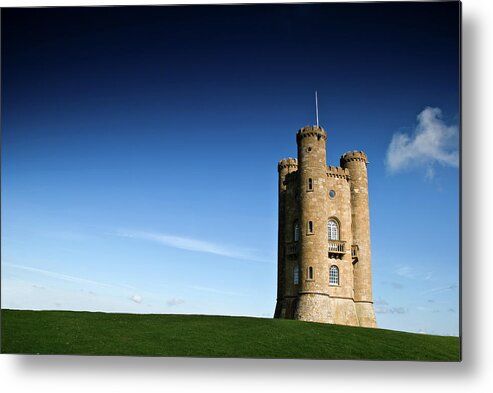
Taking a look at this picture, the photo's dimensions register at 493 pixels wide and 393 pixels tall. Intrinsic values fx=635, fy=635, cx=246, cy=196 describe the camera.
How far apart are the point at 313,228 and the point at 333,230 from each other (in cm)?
172

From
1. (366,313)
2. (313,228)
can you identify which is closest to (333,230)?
(313,228)

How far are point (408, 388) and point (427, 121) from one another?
21.9ft

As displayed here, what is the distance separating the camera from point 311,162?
25469mm

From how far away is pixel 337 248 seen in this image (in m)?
25.8

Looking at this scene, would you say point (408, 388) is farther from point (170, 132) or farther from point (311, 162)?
point (311, 162)

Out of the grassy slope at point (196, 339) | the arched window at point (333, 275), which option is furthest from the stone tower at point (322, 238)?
the grassy slope at point (196, 339)

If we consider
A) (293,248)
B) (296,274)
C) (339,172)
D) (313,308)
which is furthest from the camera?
(339,172)

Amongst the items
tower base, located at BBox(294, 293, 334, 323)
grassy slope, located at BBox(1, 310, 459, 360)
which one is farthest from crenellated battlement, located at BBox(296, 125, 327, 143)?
grassy slope, located at BBox(1, 310, 459, 360)

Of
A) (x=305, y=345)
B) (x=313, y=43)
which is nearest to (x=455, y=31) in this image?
(x=313, y=43)

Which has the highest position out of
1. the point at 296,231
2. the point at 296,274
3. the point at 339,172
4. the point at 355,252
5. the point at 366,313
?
the point at 339,172

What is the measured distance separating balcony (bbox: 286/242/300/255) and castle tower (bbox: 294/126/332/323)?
0.25 m

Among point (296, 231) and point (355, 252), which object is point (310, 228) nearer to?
point (296, 231)

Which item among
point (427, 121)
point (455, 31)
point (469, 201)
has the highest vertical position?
point (455, 31)

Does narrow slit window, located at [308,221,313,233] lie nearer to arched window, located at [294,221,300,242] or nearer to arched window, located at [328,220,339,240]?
arched window, located at [294,221,300,242]
